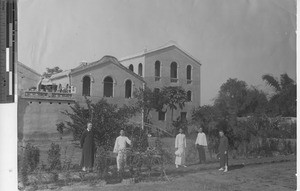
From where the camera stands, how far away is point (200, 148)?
280 centimetres

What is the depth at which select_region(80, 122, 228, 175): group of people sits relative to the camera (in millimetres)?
2561

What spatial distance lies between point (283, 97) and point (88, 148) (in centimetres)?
152

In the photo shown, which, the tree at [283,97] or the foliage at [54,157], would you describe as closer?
the foliage at [54,157]

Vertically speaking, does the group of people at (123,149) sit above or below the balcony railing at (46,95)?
below

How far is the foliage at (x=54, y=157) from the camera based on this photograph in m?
2.50

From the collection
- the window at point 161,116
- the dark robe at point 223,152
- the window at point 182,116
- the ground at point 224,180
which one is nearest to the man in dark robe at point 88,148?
the ground at point 224,180

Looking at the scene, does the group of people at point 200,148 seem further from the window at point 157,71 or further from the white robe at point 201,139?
the window at point 157,71

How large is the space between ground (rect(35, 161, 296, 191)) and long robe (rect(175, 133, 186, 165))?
0.06 m

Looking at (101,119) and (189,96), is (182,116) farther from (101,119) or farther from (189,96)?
(101,119)

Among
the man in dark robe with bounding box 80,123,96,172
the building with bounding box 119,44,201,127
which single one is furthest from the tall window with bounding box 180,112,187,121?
the man in dark robe with bounding box 80,123,96,172

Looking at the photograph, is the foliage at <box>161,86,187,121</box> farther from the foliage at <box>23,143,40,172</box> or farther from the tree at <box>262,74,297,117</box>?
the foliage at <box>23,143,40,172</box>

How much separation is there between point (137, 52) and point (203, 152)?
0.81 m

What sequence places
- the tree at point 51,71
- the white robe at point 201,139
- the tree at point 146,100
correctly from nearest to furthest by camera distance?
the tree at point 51,71 → the tree at point 146,100 → the white robe at point 201,139

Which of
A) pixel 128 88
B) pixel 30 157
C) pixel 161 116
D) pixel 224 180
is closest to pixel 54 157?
pixel 30 157
